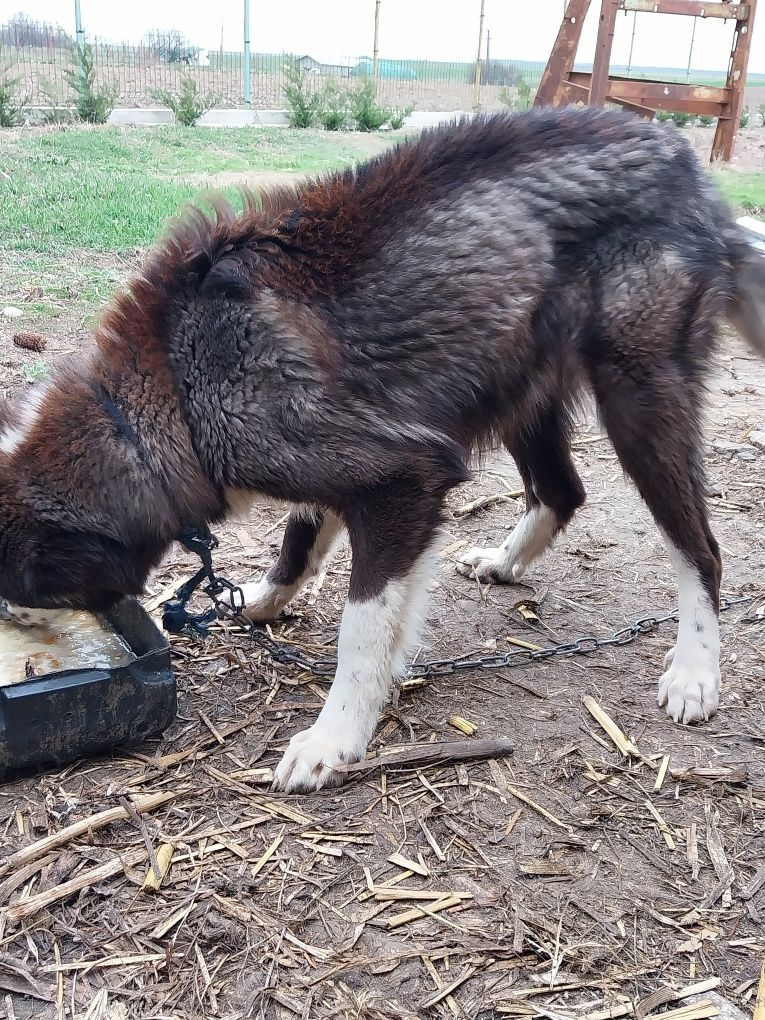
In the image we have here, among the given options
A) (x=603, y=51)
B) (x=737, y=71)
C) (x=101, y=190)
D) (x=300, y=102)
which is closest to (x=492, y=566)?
(x=101, y=190)

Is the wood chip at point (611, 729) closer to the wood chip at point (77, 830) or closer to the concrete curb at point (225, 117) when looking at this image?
the wood chip at point (77, 830)

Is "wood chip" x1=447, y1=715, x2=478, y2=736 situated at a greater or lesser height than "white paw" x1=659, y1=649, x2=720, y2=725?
lesser

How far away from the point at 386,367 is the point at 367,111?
14.5 metres

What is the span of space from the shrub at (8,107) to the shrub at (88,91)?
1.01 metres

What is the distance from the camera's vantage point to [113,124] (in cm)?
1619

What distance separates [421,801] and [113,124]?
52.7ft

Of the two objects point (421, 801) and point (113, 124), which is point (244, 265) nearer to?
point (421, 801)

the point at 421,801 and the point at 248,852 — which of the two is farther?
the point at 421,801

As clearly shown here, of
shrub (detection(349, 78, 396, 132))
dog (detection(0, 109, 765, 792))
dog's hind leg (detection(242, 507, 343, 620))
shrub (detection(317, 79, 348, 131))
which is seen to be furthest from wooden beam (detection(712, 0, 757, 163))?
dog's hind leg (detection(242, 507, 343, 620))

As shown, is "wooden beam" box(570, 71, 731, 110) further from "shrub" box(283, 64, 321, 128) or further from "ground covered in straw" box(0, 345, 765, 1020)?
"ground covered in straw" box(0, 345, 765, 1020)

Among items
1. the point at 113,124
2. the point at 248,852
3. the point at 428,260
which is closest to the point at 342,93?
the point at 113,124

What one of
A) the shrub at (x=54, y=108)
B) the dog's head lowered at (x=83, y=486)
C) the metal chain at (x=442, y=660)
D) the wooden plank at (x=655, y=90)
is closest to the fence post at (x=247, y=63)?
the shrub at (x=54, y=108)

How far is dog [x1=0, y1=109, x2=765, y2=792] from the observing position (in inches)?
112

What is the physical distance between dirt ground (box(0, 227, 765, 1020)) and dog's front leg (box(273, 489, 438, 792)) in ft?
0.47
